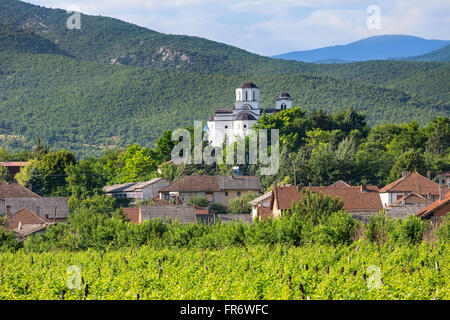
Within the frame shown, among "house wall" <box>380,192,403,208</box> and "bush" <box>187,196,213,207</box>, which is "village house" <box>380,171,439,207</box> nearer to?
"house wall" <box>380,192,403,208</box>

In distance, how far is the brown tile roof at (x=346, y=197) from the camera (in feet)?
158

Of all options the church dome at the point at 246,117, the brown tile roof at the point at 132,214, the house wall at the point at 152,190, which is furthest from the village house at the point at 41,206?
the church dome at the point at 246,117

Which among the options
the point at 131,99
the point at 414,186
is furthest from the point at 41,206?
the point at 131,99

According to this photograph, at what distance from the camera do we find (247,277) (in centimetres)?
2108

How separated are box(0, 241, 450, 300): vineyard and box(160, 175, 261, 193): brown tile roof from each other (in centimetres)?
3414

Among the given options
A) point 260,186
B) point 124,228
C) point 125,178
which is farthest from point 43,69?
point 124,228

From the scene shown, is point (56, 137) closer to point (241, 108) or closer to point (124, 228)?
point (241, 108)

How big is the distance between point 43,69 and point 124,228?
131 meters

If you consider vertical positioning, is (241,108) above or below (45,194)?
above

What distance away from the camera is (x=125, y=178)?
7894 cm

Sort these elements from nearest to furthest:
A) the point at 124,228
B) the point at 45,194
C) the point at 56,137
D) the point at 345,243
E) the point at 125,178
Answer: the point at 345,243 < the point at 124,228 < the point at 45,194 < the point at 125,178 < the point at 56,137

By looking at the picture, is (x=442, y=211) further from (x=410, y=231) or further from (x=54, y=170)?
(x=54, y=170)

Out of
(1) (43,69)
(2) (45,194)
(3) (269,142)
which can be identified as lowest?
(2) (45,194)

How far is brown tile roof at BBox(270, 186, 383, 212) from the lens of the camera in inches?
1901
